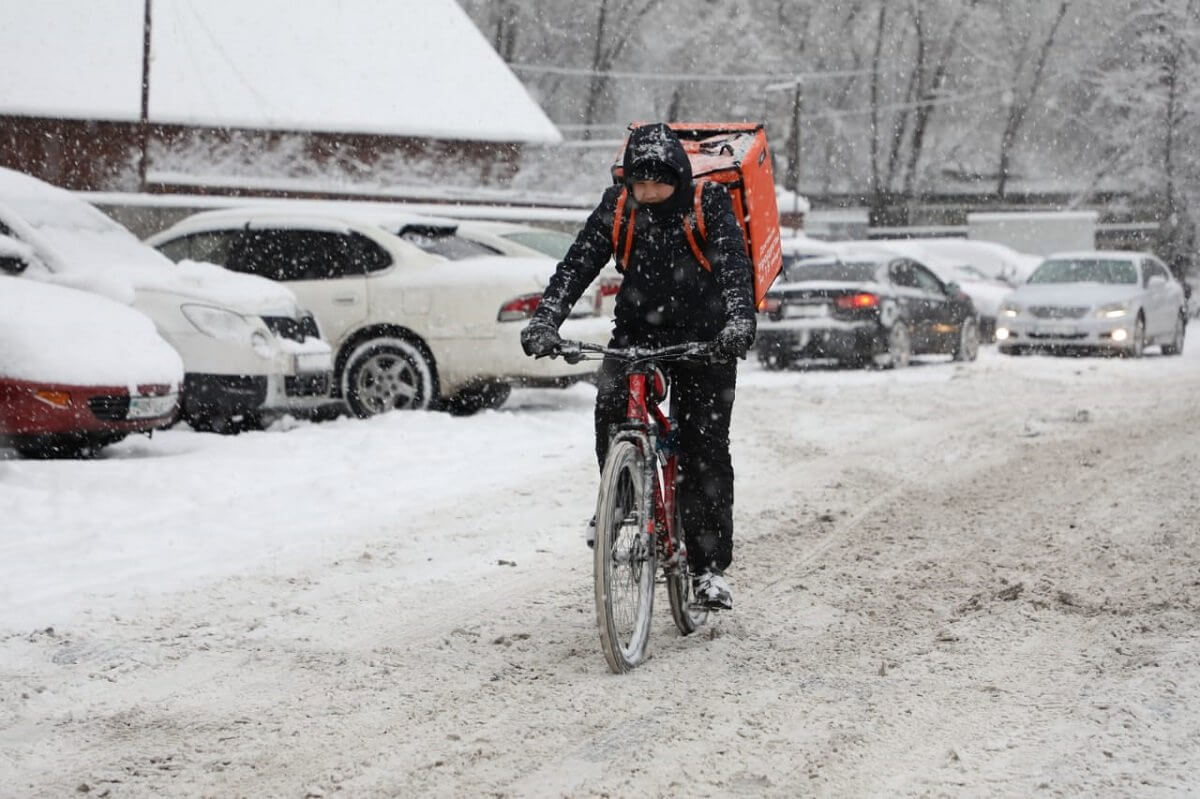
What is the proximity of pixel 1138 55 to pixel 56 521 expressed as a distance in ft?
147

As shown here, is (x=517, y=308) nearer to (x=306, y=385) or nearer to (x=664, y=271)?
(x=306, y=385)

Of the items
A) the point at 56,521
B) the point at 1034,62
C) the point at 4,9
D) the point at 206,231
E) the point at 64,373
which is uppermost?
the point at 1034,62

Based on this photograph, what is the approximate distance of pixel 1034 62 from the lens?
5847 centimetres

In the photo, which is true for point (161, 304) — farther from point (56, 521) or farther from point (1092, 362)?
point (1092, 362)

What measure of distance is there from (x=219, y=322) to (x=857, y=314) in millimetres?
8916

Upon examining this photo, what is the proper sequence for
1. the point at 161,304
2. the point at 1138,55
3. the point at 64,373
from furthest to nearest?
the point at 1138,55 → the point at 161,304 → the point at 64,373

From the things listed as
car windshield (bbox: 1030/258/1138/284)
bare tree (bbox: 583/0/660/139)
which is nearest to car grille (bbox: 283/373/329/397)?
car windshield (bbox: 1030/258/1138/284)

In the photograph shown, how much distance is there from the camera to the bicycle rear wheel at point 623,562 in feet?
15.4

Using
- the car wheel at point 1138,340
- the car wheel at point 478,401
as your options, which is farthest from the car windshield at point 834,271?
the car wheel at point 478,401

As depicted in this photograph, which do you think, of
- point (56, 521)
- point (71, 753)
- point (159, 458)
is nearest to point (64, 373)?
point (159, 458)

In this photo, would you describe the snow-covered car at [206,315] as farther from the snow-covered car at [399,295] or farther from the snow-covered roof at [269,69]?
the snow-covered roof at [269,69]

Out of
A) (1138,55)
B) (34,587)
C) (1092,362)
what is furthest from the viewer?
(1138,55)

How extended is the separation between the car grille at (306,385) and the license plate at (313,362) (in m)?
0.05

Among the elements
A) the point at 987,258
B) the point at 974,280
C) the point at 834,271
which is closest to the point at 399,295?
the point at 834,271
